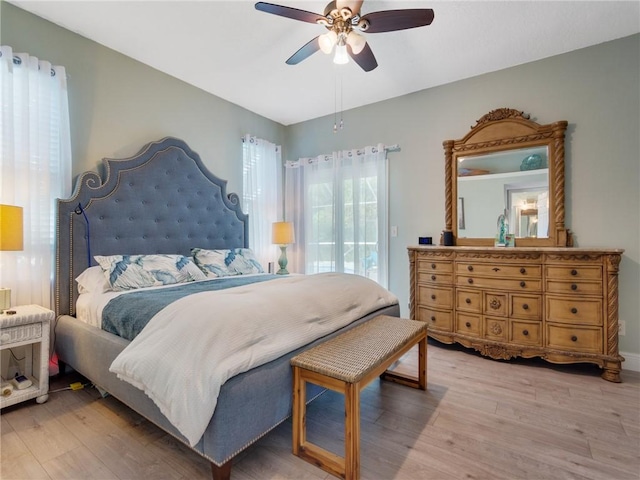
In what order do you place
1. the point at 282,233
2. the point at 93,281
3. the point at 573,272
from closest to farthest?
the point at 93,281
the point at 573,272
the point at 282,233

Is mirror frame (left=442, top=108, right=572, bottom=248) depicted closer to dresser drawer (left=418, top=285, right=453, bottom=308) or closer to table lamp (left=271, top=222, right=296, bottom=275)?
dresser drawer (left=418, top=285, right=453, bottom=308)

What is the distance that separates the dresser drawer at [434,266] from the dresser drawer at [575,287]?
2.53 feet

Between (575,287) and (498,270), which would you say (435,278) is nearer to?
(498,270)

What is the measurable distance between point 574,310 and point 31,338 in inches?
150

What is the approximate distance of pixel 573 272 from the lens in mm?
2492

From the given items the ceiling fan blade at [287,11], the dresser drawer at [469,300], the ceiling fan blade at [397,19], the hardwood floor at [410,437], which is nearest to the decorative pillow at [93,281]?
the hardwood floor at [410,437]

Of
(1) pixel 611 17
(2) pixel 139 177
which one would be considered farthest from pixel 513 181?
(2) pixel 139 177

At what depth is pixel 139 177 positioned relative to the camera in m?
2.87

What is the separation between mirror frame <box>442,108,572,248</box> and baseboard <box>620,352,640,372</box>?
989 mm

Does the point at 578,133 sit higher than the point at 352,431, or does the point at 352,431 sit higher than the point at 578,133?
the point at 578,133

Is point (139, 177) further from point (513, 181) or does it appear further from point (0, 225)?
point (513, 181)

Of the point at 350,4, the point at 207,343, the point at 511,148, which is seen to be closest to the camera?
the point at 207,343

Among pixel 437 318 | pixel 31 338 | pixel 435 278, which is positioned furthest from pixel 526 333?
pixel 31 338

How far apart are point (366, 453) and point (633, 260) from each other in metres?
2.67
